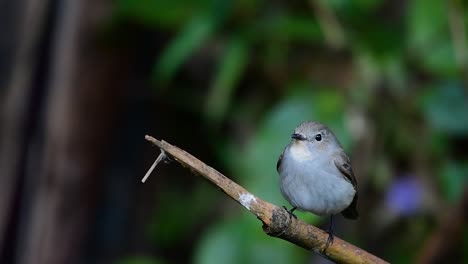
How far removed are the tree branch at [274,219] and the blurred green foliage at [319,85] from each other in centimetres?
156

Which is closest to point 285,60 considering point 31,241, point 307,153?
point 31,241

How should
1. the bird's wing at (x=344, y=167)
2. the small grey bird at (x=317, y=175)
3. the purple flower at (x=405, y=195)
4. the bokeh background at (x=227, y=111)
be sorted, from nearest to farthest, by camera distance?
1. the small grey bird at (x=317, y=175)
2. the bird's wing at (x=344, y=167)
3. the bokeh background at (x=227, y=111)
4. the purple flower at (x=405, y=195)

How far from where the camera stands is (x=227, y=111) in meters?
3.86

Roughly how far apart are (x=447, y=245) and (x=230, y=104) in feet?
3.63

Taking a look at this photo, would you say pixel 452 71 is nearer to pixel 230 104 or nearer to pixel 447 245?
pixel 447 245

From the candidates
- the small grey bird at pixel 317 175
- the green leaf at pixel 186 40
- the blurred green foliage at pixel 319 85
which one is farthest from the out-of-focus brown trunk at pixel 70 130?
the small grey bird at pixel 317 175

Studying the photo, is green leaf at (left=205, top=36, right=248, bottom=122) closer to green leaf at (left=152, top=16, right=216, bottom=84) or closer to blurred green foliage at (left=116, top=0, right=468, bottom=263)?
blurred green foliage at (left=116, top=0, right=468, bottom=263)

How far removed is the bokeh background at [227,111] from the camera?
3.28 m

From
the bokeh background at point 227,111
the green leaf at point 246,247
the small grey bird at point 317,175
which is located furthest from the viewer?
the bokeh background at point 227,111

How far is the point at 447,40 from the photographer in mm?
3473

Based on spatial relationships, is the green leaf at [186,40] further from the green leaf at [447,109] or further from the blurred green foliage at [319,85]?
the green leaf at [447,109]

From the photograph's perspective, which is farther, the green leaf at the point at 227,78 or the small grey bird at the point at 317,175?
the green leaf at the point at 227,78

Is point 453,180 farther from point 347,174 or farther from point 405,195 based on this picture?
point 347,174

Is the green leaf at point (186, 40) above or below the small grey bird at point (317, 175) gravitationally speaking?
A: above
